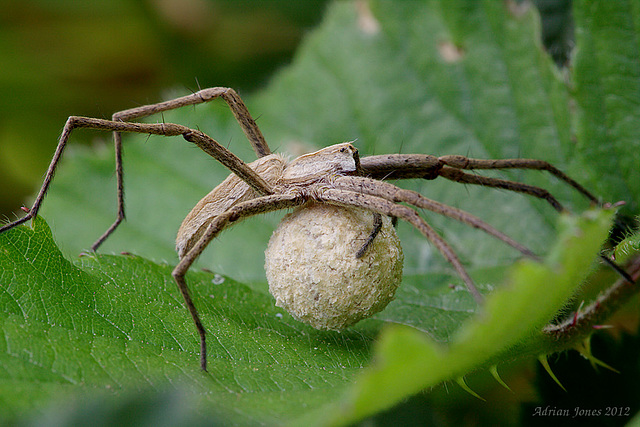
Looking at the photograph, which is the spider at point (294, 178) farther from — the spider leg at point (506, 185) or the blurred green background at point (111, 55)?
the blurred green background at point (111, 55)

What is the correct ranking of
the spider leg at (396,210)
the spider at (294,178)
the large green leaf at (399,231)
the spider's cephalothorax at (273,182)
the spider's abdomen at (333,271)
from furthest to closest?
the spider's cephalothorax at (273,182), the spider at (294,178), the spider's abdomen at (333,271), the spider leg at (396,210), the large green leaf at (399,231)

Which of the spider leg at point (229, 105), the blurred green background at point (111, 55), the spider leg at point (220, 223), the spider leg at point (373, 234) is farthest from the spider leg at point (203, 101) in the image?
the blurred green background at point (111, 55)

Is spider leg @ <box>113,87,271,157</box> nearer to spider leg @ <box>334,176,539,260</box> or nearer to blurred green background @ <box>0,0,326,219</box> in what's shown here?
spider leg @ <box>334,176,539,260</box>

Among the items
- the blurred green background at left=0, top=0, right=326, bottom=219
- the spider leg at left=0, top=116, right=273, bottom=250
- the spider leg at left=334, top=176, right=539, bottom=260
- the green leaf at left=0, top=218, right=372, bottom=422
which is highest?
the blurred green background at left=0, top=0, right=326, bottom=219

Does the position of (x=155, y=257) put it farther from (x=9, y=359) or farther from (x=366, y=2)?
(x=366, y=2)

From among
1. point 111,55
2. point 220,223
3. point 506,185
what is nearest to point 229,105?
point 220,223

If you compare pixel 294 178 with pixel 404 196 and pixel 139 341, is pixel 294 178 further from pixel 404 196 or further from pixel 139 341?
pixel 139 341

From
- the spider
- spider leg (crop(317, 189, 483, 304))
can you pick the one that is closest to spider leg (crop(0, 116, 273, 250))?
the spider
